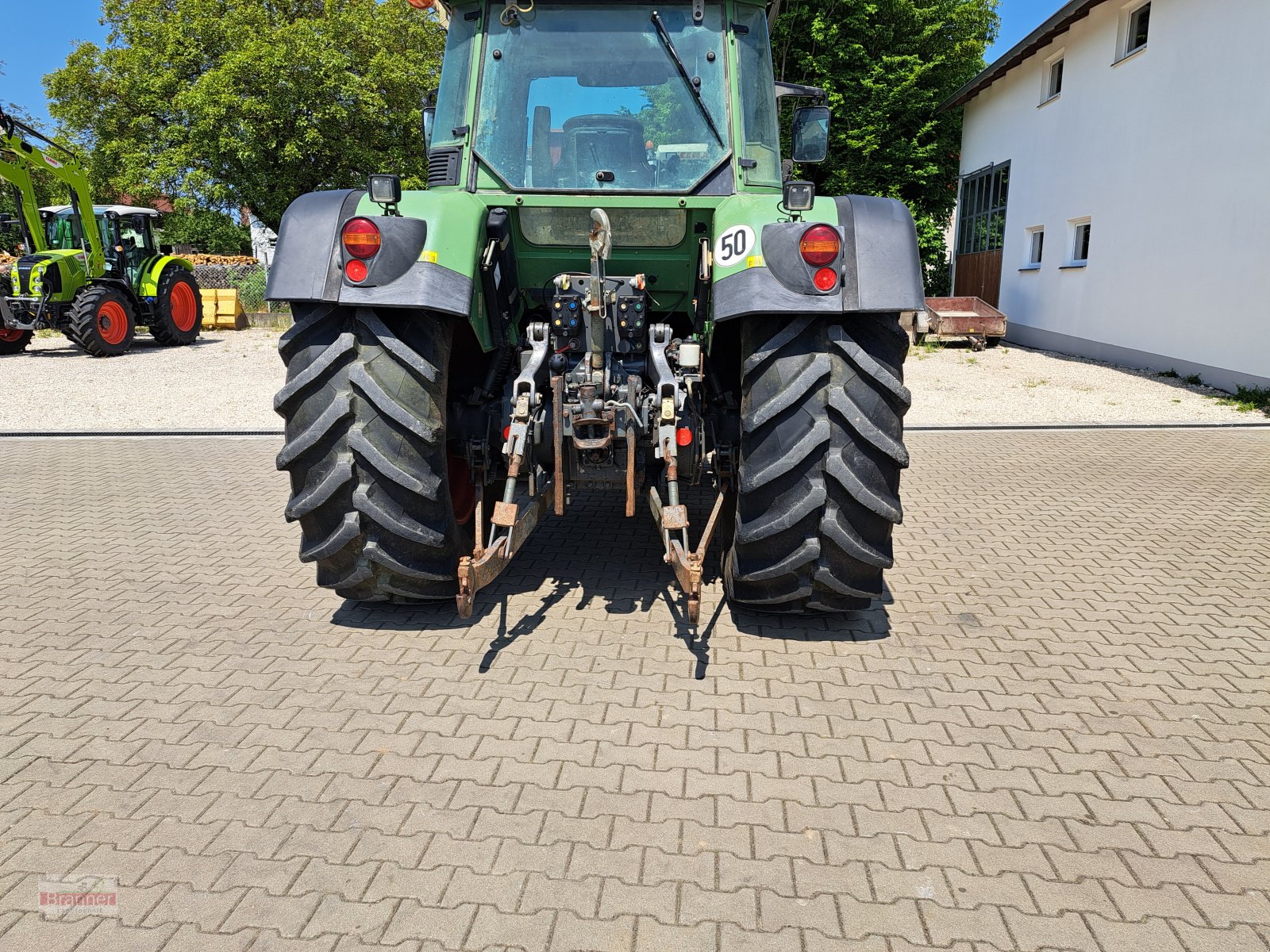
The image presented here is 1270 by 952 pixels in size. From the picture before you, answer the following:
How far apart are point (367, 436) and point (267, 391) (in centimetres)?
921

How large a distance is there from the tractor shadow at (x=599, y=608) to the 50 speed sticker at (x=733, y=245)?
1.48 m

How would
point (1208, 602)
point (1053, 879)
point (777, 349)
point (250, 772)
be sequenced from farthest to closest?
point (1208, 602)
point (777, 349)
point (250, 772)
point (1053, 879)

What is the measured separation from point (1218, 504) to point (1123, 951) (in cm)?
494

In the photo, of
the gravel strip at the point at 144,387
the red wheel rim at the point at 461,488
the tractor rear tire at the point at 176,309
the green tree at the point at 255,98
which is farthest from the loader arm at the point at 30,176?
the red wheel rim at the point at 461,488

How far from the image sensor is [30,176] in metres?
15.0

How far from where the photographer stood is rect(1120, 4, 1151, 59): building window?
13203 mm

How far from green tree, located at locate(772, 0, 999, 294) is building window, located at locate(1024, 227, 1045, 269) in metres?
5.09

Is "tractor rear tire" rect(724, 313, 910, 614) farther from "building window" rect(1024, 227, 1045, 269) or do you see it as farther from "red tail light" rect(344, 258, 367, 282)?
"building window" rect(1024, 227, 1045, 269)

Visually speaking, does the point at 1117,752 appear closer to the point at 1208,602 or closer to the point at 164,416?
the point at 1208,602

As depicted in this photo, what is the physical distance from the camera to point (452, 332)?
149 inches

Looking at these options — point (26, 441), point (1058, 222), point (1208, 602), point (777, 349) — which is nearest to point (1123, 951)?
point (777, 349)

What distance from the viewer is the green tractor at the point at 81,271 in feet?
48.0
